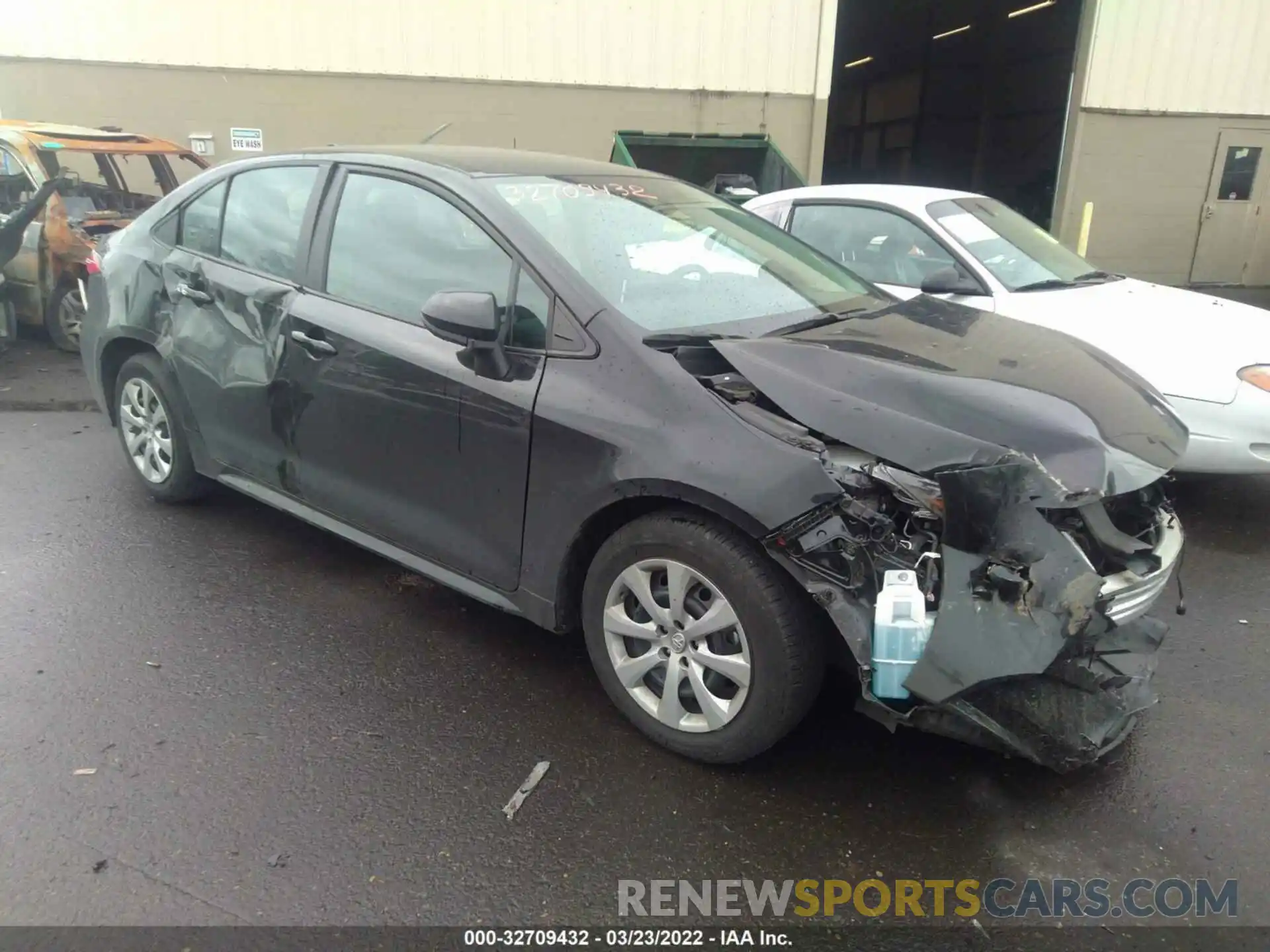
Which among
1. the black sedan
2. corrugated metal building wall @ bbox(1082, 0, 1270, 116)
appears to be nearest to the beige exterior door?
corrugated metal building wall @ bbox(1082, 0, 1270, 116)

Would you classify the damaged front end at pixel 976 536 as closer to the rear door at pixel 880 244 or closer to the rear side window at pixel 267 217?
the rear side window at pixel 267 217

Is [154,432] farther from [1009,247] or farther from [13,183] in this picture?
[1009,247]

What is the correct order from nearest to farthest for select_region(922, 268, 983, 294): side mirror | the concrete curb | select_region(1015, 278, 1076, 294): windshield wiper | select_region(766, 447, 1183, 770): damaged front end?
1. select_region(766, 447, 1183, 770): damaged front end
2. select_region(922, 268, 983, 294): side mirror
3. select_region(1015, 278, 1076, 294): windshield wiper
4. the concrete curb

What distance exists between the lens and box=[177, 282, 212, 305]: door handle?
3922 mm

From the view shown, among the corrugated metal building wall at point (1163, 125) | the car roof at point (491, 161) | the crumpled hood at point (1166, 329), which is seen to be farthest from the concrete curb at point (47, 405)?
the corrugated metal building wall at point (1163, 125)

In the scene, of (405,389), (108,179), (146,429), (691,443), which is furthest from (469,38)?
(691,443)

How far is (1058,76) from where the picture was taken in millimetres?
15172

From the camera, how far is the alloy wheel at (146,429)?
14.4 feet

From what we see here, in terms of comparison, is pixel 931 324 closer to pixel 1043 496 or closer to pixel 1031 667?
pixel 1043 496

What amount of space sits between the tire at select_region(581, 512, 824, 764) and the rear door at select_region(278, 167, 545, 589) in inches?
16.8

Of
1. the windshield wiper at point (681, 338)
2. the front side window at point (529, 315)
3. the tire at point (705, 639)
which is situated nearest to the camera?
the tire at point (705, 639)

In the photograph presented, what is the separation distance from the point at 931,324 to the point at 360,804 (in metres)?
2.45

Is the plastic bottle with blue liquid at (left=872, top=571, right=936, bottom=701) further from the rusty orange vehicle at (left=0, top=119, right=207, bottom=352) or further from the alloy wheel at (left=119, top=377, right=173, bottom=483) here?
the rusty orange vehicle at (left=0, top=119, right=207, bottom=352)

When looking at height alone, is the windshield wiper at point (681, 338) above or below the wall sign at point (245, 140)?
below
